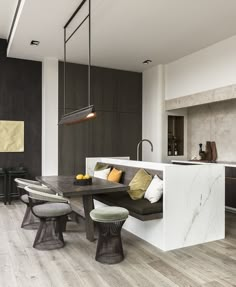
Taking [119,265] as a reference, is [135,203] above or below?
above

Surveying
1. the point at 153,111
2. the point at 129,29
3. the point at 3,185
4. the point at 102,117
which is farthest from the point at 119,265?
the point at 153,111

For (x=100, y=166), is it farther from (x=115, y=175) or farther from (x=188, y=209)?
(x=188, y=209)

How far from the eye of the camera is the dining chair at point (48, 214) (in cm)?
354

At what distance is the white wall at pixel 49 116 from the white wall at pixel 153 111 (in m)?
2.44

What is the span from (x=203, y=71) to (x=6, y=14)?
406 centimetres

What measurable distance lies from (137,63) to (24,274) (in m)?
5.47

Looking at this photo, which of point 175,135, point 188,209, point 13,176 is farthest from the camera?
point 175,135

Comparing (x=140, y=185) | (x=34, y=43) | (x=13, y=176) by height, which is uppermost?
(x=34, y=43)

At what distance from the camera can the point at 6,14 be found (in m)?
5.23

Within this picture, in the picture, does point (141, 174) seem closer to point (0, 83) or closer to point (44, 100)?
point (44, 100)

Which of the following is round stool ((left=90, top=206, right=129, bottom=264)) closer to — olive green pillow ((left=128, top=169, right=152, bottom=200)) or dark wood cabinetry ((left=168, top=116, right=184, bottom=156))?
olive green pillow ((left=128, top=169, right=152, bottom=200))

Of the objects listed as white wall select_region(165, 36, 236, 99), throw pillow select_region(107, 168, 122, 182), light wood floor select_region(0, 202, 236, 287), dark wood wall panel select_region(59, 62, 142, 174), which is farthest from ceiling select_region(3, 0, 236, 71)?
light wood floor select_region(0, 202, 236, 287)

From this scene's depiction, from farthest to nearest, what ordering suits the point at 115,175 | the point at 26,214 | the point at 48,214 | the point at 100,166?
1. the point at 100,166
2. the point at 115,175
3. the point at 26,214
4. the point at 48,214

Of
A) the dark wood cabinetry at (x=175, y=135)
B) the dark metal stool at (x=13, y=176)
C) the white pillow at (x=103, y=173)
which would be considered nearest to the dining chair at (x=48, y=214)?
the white pillow at (x=103, y=173)
